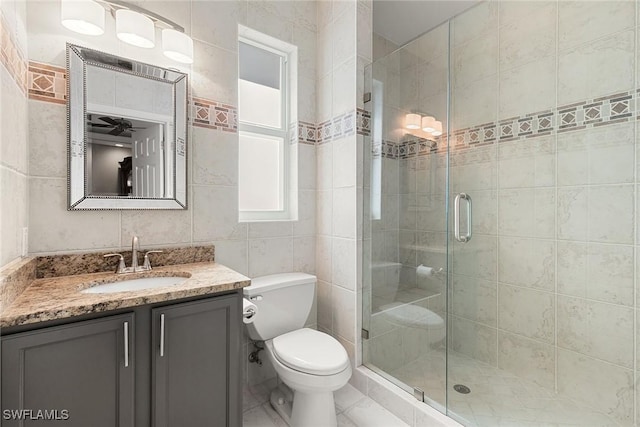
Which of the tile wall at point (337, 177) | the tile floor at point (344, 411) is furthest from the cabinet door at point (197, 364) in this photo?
the tile wall at point (337, 177)

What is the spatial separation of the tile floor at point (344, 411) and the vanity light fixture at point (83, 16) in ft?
6.95

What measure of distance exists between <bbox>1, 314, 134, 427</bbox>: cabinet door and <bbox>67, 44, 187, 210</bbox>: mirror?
703mm

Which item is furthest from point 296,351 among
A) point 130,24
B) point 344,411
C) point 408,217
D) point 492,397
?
point 130,24

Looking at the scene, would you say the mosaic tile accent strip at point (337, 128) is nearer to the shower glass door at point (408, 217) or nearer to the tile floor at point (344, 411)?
the shower glass door at point (408, 217)

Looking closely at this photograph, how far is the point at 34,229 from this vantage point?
1.30m

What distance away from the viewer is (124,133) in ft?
4.89

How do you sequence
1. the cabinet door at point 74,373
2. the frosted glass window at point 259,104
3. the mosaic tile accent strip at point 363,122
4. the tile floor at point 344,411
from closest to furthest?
the cabinet door at point 74,373 < the tile floor at point 344,411 < the mosaic tile accent strip at point 363,122 < the frosted glass window at point 259,104

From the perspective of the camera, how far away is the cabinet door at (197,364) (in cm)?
109

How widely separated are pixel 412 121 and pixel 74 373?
1950 mm

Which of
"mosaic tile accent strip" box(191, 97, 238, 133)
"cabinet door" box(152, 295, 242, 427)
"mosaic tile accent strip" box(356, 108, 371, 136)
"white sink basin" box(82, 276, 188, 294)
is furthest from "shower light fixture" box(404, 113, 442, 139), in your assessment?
"white sink basin" box(82, 276, 188, 294)

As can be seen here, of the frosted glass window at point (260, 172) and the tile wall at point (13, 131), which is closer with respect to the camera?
the tile wall at point (13, 131)

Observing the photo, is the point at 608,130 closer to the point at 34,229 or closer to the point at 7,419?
the point at 7,419

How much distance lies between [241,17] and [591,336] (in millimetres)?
2728

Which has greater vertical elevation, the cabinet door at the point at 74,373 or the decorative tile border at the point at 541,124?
the decorative tile border at the point at 541,124
